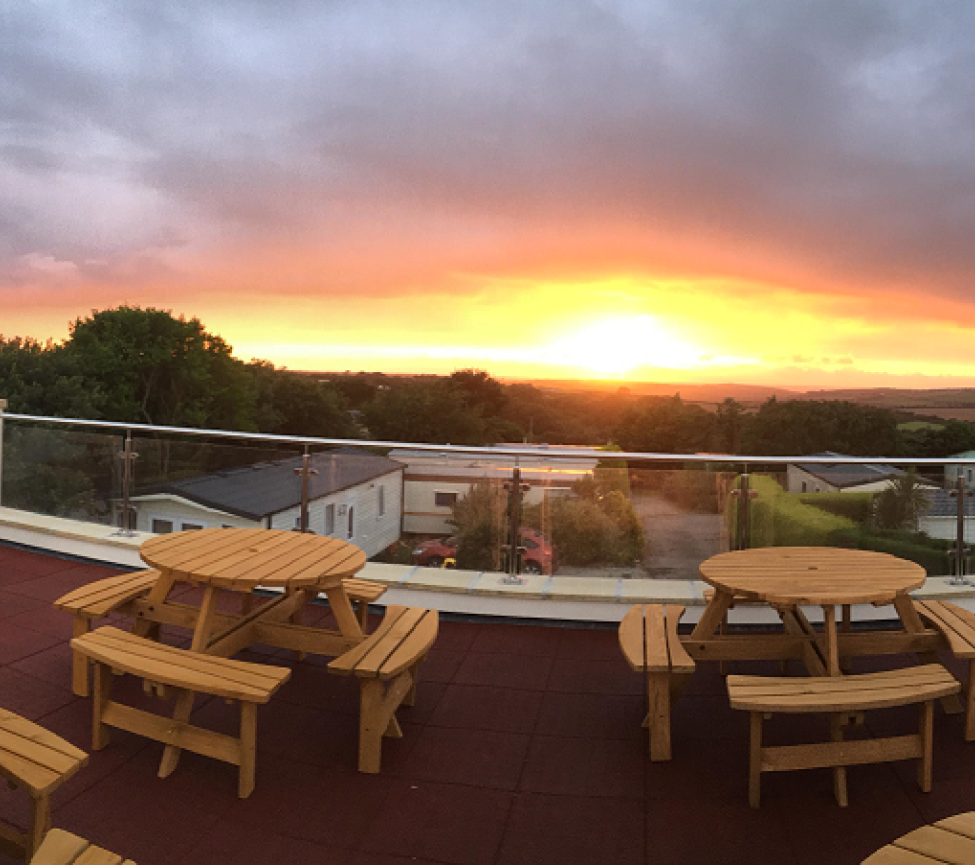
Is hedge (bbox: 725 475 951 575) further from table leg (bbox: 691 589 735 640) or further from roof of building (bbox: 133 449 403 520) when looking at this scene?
roof of building (bbox: 133 449 403 520)

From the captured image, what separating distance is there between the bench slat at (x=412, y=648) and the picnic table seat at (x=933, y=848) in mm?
1732

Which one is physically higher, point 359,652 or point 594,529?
point 594,529

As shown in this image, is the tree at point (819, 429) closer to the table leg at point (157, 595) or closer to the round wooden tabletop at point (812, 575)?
the round wooden tabletop at point (812, 575)

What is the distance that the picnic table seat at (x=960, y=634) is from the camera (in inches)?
125

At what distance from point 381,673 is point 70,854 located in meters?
1.29

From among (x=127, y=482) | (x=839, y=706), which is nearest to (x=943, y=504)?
(x=839, y=706)

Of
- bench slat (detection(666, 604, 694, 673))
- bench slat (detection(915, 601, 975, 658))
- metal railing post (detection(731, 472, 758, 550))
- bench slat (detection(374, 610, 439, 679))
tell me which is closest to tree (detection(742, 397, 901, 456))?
metal railing post (detection(731, 472, 758, 550))

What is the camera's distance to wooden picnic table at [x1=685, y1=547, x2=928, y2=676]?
308cm

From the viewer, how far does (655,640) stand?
3227 mm

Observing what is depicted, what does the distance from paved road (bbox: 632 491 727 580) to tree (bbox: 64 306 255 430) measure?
48.8m

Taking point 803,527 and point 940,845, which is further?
point 803,527

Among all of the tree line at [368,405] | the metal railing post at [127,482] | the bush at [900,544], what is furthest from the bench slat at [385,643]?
the tree line at [368,405]

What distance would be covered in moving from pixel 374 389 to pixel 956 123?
58.6m

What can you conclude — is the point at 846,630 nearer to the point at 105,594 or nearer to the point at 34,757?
the point at 34,757
